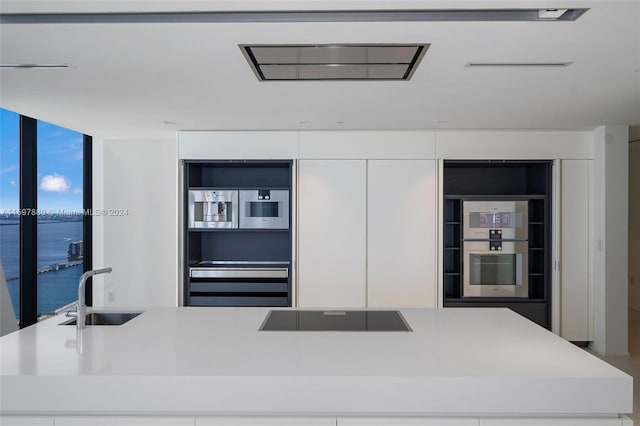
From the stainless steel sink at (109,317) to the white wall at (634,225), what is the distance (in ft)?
21.8

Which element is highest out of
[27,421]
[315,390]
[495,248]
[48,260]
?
[495,248]

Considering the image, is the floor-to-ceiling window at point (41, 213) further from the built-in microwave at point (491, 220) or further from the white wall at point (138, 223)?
the built-in microwave at point (491, 220)

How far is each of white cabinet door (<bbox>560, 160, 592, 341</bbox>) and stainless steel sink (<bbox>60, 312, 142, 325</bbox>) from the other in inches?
160

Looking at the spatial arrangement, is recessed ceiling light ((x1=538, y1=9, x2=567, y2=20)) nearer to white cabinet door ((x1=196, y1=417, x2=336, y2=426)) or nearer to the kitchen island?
the kitchen island

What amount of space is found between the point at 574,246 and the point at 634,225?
102 inches

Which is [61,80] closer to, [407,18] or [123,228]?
[407,18]

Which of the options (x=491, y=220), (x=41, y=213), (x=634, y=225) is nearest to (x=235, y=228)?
(x=41, y=213)

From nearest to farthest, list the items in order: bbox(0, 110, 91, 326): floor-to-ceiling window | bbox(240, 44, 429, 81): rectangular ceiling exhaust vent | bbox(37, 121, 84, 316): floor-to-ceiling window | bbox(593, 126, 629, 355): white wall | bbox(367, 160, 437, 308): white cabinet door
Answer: bbox(240, 44, 429, 81): rectangular ceiling exhaust vent → bbox(0, 110, 91, 326): floor-to-ceiling window → bbox(37, 121, 84, 316): floor-to-ceiling window → bbox(593, 126, 629, 355): white wall → bbox(367, 160, 437, 308): white cabinet door

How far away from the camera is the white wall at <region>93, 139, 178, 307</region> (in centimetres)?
502

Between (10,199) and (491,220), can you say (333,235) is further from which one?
(10,199)

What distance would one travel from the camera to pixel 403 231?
4629 mm

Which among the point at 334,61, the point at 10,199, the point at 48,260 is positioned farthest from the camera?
the point at 48,260

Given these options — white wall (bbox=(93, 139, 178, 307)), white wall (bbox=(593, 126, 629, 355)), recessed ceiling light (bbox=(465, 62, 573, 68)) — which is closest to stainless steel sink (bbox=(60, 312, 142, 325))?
white wall (bbox=(93, 139, 178, 307))

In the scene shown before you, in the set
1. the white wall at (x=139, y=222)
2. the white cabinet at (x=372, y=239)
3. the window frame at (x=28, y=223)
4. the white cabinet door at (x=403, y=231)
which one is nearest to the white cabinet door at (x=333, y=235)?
the white cabinet at (x=372, y=239)
